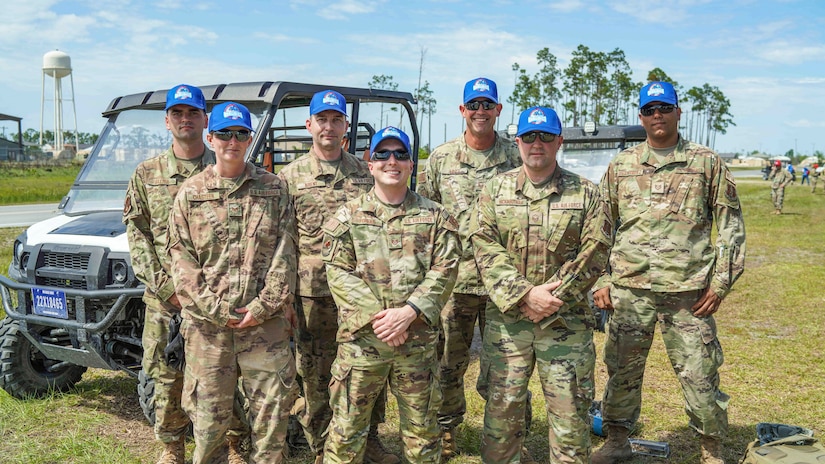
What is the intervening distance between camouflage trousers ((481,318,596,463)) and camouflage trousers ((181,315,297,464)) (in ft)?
3.36

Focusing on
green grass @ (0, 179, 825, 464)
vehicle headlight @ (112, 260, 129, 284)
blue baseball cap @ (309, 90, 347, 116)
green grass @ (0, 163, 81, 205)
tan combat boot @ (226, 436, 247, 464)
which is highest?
blue baseball cap @ (309, 90, 347, 116)

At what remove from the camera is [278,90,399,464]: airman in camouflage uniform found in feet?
12.1

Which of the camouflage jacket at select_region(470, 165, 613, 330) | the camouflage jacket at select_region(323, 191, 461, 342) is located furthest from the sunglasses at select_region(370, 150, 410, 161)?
the camouflage jacket at select_region(470, 165, 613, 330)

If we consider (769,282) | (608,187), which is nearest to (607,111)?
(769,282)

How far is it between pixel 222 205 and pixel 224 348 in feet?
2.30

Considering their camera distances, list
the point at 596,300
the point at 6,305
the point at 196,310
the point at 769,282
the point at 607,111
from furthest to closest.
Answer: the point at 607,111, the point at 769,282, the point at 6,305, the point at 596,300, the point at 196,310

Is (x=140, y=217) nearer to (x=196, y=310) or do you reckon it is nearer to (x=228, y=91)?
(x=196, y=310)

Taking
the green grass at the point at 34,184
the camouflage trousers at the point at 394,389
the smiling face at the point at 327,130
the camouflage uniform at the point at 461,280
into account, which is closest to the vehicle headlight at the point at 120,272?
the smiling face at the point at 327,130

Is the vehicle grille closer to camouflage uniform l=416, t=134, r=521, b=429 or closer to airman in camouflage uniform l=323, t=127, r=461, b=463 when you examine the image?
airman in camouflage uniform l=323, t=127, r=461, b=463

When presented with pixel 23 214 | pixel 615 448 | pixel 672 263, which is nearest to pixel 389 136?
pixel 672 263

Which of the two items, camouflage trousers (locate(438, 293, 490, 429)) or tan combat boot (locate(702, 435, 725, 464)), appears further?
camouflage trousers (locate(438, 293, 490, 429))

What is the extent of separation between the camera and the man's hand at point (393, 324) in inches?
121

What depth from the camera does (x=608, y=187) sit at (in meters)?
3.95

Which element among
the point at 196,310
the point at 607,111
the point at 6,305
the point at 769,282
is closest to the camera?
the point at 196,310
